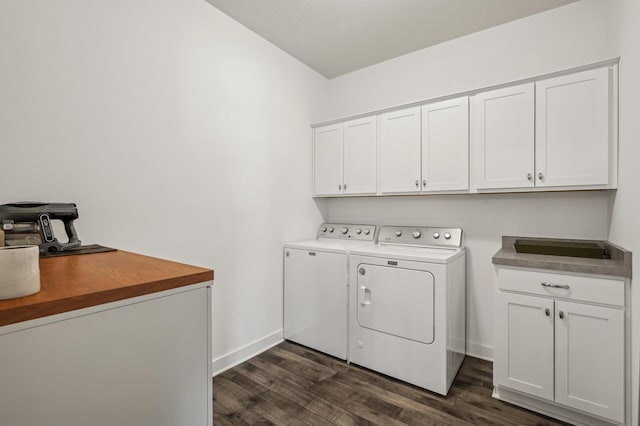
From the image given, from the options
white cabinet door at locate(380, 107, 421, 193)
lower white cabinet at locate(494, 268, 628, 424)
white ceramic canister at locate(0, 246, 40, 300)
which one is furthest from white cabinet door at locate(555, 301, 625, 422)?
white ceramic canister at locate(0, 246, 40, 300)

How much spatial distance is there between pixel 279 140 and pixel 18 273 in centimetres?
228

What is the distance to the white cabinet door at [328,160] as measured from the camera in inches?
117

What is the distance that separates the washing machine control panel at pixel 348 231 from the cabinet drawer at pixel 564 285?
1.21 m

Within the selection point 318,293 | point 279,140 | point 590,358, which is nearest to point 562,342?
point 590,358

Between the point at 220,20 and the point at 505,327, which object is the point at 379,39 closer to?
the point at 220,20

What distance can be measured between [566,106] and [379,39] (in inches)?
60.3

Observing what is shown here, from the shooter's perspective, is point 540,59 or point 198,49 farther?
point 540,59

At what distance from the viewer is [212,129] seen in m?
2.20

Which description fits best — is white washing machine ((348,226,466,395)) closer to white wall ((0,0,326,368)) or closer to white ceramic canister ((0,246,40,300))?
white wall ((0,0,326,368))

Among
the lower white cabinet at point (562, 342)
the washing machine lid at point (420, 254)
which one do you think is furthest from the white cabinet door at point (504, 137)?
the lower white cabinet at point (562, 342)

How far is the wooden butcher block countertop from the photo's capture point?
2.10 feet

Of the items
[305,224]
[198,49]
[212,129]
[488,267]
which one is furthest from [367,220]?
[198,49]

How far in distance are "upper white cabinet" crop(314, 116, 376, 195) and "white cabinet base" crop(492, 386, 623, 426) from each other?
1737mm

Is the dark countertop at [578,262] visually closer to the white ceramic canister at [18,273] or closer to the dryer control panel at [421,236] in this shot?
the dryer control panel at [421,236]
